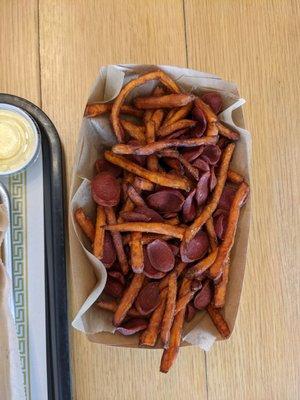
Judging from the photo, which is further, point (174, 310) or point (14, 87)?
point (14, 87)

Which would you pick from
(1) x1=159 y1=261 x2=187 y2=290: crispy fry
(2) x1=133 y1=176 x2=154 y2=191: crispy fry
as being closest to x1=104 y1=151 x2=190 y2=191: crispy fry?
(2) x1=133 y1=176 x2=154 y2=191: crispy fry

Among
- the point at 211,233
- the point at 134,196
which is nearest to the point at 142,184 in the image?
the point at 134,196

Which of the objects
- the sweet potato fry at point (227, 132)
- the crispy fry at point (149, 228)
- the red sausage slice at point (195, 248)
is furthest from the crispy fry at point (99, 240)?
the sweet potato fry at point (227, 132)

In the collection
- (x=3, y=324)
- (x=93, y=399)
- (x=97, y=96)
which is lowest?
(x=93, y=399)

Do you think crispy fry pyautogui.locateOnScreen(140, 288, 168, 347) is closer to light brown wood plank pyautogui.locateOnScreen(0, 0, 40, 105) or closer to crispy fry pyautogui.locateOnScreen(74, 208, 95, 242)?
crispy fry pyautogui.locateOnScreen(74, 208, 95, 242)

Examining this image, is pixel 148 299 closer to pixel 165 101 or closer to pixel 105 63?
pixel 165 101

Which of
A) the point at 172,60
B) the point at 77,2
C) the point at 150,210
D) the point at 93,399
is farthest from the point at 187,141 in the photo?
the point at 93,399

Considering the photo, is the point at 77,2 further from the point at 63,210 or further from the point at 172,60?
the point at 63,210
